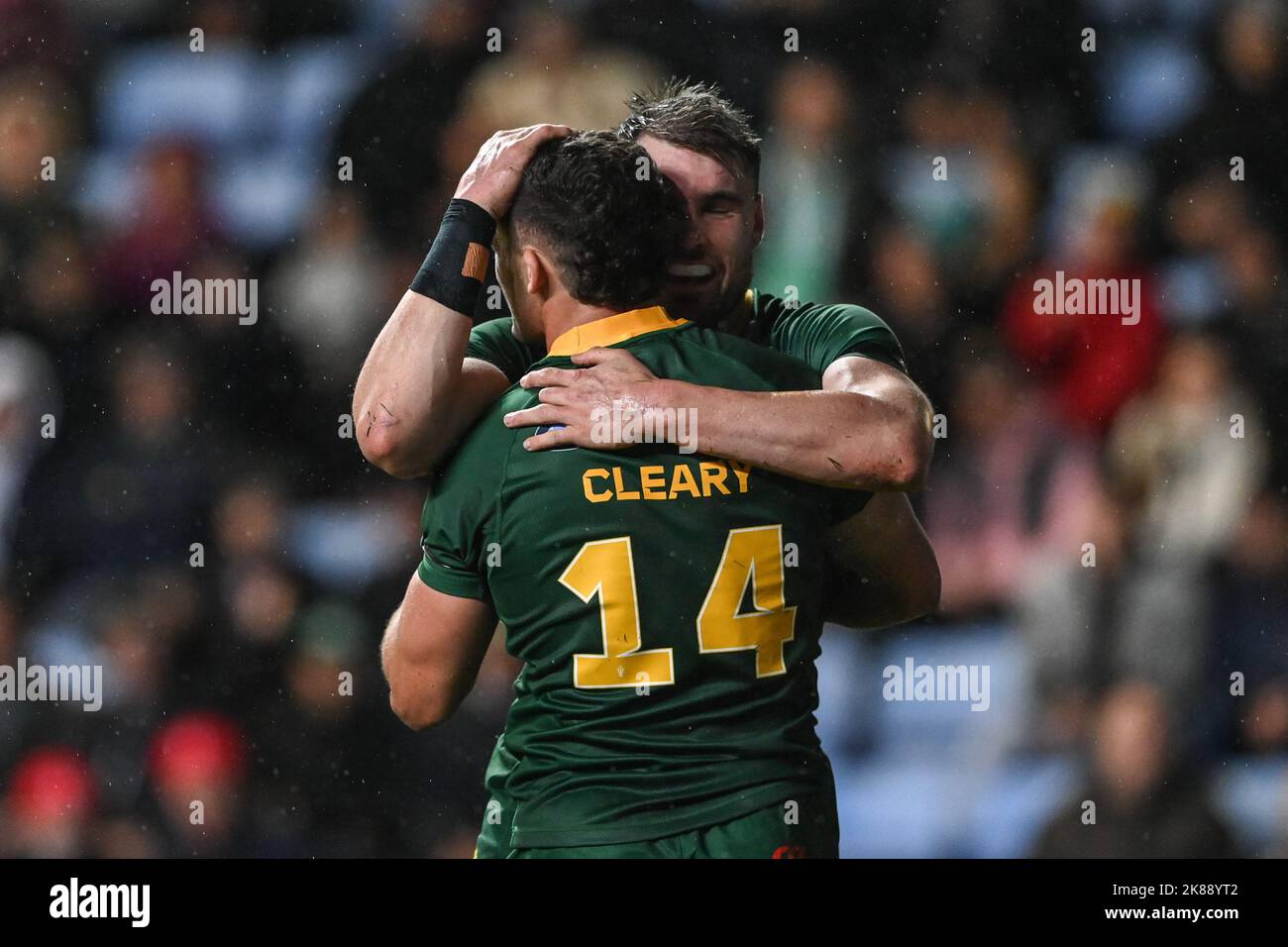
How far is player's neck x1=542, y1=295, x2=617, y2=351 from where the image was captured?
186cm

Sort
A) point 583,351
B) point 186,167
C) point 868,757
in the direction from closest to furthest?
point 583,351 < point 868,757 < point 186,167

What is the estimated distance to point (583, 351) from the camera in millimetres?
1846

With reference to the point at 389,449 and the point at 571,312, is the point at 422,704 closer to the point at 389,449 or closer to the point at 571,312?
the point at 389,449

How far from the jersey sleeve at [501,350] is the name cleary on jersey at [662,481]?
327mm

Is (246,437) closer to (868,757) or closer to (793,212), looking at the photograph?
(793,212)

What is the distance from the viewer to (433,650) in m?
1.90

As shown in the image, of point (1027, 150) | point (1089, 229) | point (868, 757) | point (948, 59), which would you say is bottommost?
point (868, 757)

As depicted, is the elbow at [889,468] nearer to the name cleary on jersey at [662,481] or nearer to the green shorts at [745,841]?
the name cleary on jersey at [662,481]

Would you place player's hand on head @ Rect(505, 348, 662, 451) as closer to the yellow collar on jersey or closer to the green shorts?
the yellow collar on jersey

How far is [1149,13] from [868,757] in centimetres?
260

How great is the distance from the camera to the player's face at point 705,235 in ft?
6.95

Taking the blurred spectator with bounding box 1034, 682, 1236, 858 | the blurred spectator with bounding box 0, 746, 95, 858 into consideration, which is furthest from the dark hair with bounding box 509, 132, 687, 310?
the blurred spectator with bounding box 0, 746, 95, 858

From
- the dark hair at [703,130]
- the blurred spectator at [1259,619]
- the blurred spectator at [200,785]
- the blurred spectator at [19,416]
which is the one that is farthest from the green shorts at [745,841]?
the blurred spectator at [19,416]

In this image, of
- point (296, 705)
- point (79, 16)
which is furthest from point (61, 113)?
point (296, 705)
